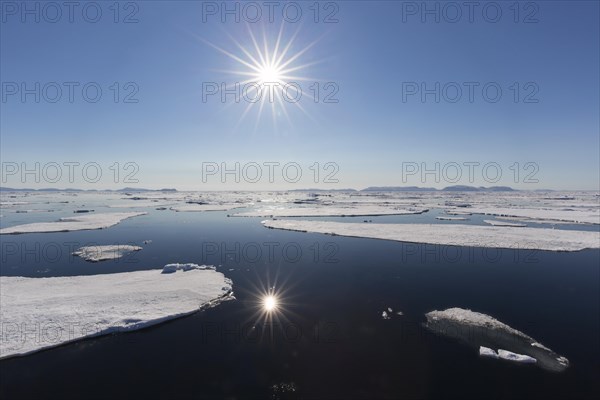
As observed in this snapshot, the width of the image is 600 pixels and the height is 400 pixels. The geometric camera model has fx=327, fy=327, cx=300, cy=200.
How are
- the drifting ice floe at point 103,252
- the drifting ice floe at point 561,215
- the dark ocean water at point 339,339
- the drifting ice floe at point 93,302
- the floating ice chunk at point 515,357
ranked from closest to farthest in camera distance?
the dark ocean water at point 339,339 < the floating ice chunk at point 515,357 < the drifting ice floe at point 93,302 < the drifting ice floe at point 103,252 < the drifting ice floe at point 561,215

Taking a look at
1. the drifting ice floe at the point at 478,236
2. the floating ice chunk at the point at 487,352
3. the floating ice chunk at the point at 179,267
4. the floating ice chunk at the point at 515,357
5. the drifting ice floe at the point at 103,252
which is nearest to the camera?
the floating ice chunk at the point at 515,357

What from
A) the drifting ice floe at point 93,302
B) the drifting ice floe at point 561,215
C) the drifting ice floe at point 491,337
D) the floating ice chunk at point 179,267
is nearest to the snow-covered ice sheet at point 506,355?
the drifting ice floe at point 491,337

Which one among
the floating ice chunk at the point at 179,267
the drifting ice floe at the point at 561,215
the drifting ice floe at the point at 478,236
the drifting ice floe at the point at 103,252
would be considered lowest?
the floating ice chunk at the point at 179,267

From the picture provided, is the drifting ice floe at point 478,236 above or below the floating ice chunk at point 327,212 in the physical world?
below

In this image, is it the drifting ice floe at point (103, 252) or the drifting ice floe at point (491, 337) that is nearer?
the drifting ice floe at point (491, 337)

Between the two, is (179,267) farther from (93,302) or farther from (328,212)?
(328,212)

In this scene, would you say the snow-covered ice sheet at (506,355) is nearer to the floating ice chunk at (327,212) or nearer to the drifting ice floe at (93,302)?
the drifting ice floe at (93,302)
